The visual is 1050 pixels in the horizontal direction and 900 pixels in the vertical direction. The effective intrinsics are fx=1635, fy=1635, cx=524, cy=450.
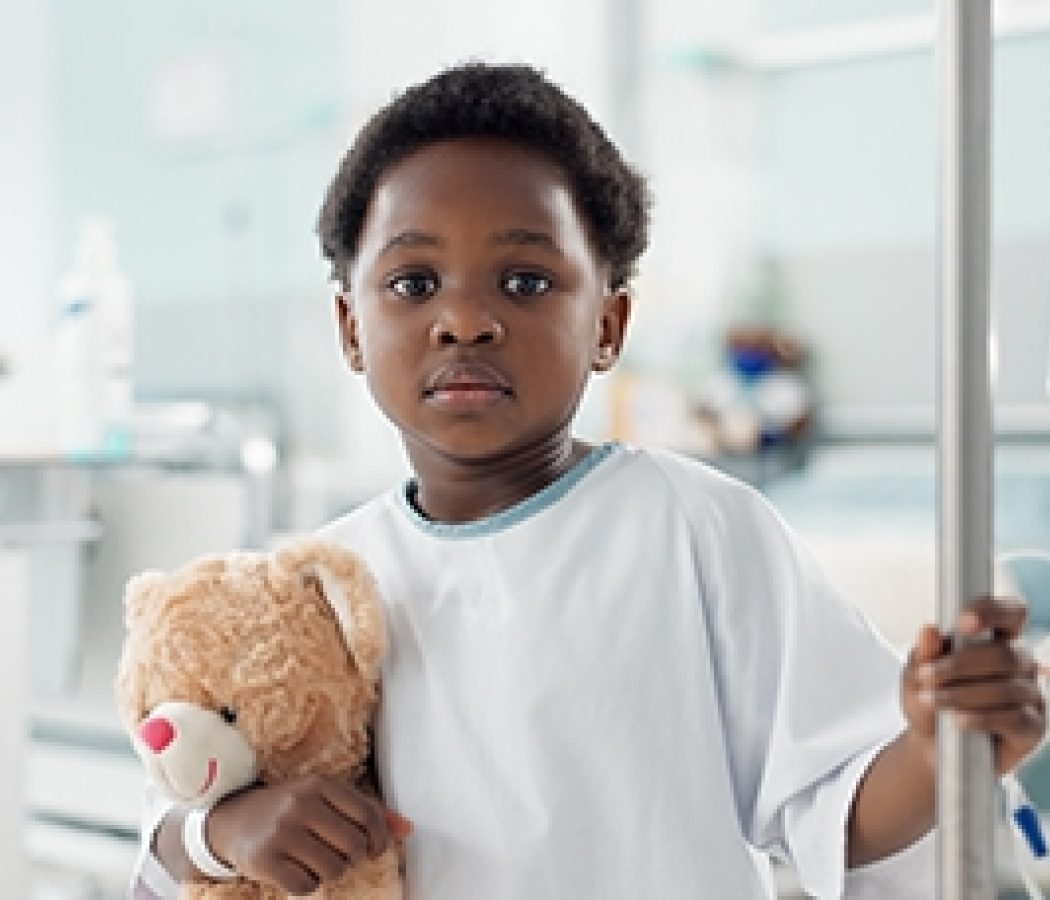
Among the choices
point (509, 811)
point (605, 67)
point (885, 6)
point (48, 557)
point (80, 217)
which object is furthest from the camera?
point (80, 217)

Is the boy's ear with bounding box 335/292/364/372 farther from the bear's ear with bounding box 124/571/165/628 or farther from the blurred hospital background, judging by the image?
the blurred hospital background

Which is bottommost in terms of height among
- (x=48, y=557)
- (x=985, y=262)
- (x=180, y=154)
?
(x=48, y=557)

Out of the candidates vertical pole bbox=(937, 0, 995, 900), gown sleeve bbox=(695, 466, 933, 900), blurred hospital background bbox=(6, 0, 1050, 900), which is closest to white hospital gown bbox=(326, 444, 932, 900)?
gown sleeve bbox=(695, 466, 933, 900)

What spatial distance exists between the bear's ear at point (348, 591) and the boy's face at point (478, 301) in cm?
7

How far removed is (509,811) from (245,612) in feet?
0.51

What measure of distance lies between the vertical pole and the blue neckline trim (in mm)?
304

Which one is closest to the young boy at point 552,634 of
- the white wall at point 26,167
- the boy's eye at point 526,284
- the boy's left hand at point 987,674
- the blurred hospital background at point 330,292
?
the boy's eye at point 526,284

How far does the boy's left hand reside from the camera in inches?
20.4

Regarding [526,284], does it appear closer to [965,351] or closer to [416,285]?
[416,285]

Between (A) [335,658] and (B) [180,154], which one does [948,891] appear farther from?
(B) [180,154]

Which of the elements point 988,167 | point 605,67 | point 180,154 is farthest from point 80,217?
point 988,167

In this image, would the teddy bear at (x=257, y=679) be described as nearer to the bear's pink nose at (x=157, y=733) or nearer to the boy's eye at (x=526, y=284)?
the bear's pink nose at (x=157, y=733)

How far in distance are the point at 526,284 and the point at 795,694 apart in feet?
0.72

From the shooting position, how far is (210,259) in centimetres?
293
